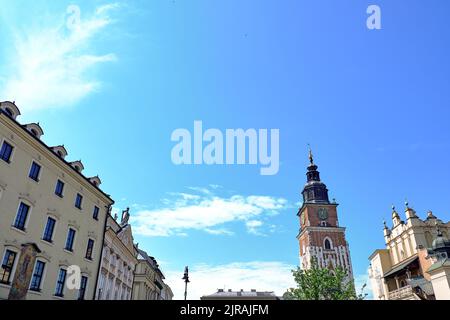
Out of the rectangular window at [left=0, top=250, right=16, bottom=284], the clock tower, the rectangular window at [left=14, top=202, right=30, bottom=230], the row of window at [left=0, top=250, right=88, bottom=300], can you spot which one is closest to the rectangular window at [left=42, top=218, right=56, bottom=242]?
the row of window at [left=0, top=250, right=88, bottom=300]

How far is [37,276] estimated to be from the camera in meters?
19.9

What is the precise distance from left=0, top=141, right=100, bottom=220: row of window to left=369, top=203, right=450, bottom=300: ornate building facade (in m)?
32.0

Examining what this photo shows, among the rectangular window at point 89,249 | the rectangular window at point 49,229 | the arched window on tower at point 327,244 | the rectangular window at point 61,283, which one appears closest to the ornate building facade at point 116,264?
the rectangular window at point 89,249

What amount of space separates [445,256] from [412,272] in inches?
267

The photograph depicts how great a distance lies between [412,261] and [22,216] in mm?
40815

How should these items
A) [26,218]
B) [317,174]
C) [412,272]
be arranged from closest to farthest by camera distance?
[26,218] → [412,272] → [317,174]

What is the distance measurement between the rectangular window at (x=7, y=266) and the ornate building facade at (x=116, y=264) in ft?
33.2

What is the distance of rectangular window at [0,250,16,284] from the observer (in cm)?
1725

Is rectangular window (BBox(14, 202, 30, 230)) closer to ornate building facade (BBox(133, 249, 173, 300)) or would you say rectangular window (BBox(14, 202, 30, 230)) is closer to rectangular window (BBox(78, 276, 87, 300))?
rectangular window (BBox(78, 276, 87, 300))

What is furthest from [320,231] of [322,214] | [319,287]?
[319,287]

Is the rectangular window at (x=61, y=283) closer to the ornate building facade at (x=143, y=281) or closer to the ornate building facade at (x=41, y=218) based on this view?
the ornate building facade at (x=41, y=218)
